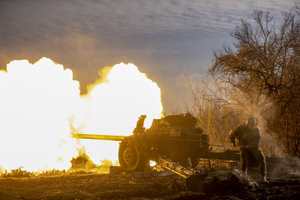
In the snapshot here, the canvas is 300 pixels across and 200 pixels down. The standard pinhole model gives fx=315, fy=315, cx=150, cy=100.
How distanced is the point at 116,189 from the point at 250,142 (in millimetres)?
4445

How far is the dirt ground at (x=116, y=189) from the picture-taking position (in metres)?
7.82

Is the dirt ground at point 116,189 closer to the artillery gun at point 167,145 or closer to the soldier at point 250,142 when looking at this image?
the artillery gun at point 167,145

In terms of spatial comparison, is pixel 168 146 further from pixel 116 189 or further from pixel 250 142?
pixel 250 142

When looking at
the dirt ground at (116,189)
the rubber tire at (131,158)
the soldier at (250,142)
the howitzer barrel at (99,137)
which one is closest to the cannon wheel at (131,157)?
the rubber tire at (131,158)

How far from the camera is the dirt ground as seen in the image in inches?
308

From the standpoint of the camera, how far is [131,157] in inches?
499

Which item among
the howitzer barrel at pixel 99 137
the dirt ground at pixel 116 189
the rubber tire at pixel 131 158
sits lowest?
the dirt ground at pixel 116 189

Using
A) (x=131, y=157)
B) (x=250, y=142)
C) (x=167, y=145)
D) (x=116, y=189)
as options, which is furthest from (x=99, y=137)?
(x=250, y=142)

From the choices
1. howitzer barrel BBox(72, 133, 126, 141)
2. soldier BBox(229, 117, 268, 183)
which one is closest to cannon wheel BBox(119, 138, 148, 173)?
howitzer barrel BBox(72, 133, 126, 141)

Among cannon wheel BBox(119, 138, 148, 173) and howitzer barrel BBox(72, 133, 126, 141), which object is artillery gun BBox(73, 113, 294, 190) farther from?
howitzer barrel BBox(72, 133, 126, 141)

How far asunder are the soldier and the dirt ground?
3.40 ft

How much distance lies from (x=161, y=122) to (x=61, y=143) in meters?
5.74

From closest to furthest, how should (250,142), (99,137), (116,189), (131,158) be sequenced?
(116,189) → (250,142) → (131,158) → (99,137)

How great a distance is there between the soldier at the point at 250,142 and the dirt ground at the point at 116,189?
104cm
